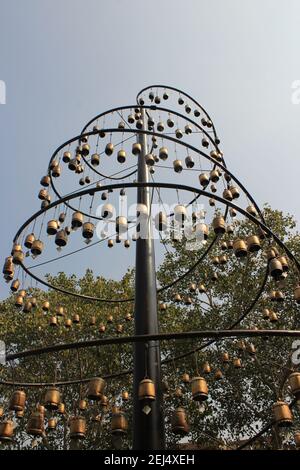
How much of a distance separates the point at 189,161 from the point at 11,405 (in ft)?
17.2

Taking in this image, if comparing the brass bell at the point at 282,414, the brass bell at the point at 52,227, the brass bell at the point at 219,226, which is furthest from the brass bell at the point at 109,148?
the brass bell at the point at 282,414

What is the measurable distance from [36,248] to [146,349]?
263 cm

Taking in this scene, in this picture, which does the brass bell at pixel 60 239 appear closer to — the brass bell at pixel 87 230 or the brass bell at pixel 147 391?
the brass bell at pixel 87 230

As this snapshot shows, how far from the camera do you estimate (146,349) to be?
4.73 m

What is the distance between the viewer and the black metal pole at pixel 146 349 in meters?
4.15

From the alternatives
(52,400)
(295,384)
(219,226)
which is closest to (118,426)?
(52,400)

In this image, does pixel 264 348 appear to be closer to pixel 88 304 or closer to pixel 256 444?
pixel 256 444

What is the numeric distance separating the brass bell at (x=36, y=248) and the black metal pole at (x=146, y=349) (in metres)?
1.56

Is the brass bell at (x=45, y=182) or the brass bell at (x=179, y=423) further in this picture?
the brass bell at (x=45, y=182)

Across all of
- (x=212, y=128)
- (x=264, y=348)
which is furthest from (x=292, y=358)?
(x=212, y=128)

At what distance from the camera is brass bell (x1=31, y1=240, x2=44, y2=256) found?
6.29 m

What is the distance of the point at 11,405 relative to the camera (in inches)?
190

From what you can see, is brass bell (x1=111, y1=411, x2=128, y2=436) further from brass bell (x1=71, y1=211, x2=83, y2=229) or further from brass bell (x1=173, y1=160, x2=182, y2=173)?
brass bell (x1=173, y1=160, x2=182, y2=173)

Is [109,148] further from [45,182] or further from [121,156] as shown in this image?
[45,182]
